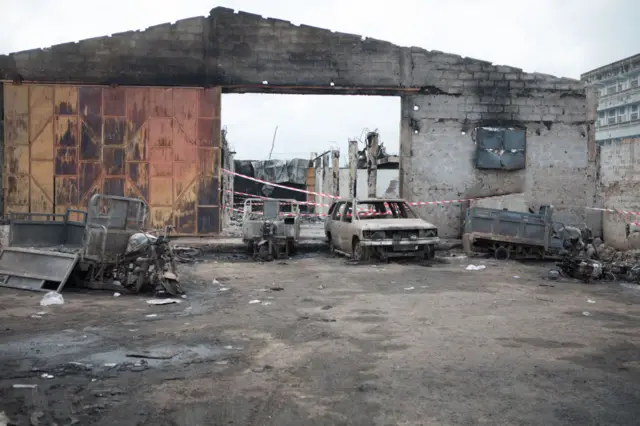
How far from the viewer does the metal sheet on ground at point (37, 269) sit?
28.3 feet

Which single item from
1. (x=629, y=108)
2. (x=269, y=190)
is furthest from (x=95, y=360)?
(x=629, y=108)

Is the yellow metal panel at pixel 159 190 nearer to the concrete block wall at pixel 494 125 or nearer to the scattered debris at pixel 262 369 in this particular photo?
the concrete block wall at pixel 494 125

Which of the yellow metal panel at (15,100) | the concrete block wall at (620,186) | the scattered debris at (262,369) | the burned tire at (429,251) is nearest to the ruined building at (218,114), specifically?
the yellow metal panel at (15,100)

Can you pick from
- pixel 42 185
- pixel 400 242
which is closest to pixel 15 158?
pixel 42 185

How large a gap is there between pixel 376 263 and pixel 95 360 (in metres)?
8.50

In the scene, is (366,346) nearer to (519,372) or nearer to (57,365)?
(519,372)

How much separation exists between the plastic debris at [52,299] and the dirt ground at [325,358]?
116mm

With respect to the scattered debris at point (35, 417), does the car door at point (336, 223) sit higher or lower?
higher

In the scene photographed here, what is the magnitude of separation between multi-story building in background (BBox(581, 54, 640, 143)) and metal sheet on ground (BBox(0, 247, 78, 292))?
4405 centimetres

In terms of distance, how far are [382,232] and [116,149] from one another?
785 cm

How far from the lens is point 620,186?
15977 millimetres

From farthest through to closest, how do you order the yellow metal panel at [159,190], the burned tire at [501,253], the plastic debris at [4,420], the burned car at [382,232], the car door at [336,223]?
the yellow metal panel at [159,190] < the car door at [336,223] < the burned tire at [501,253] < the burned car at [382,232] < the plastic debris at [4,420]

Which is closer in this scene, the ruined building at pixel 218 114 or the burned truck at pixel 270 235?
the burned truck at pixel 270 235

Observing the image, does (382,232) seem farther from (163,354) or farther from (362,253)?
(163,354)
